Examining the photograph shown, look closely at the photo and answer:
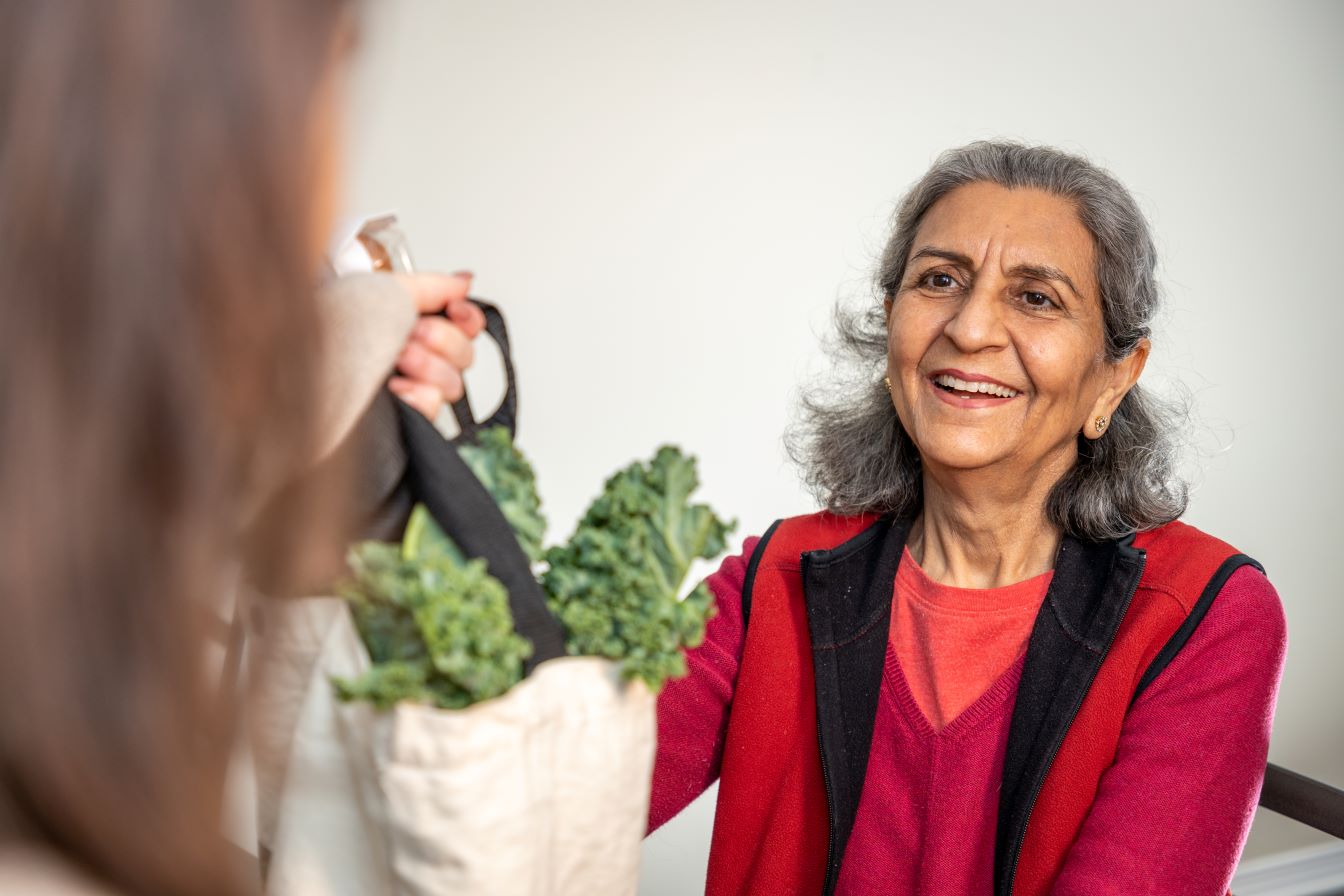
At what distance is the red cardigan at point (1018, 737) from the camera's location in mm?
1398

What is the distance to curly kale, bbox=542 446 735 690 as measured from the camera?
0.85 m

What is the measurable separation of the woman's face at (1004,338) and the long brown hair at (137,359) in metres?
1.17

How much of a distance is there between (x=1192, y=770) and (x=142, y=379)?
4.15 ft

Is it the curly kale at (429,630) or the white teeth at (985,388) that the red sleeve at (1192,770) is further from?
the curly kale at (429,630)

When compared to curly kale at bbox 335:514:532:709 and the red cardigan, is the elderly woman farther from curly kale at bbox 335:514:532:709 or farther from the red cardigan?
curly kale at bbox 335:514:532:709

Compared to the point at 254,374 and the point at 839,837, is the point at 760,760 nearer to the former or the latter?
the point at 839,837

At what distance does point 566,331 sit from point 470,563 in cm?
180

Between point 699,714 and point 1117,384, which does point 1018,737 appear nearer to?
point 699,714

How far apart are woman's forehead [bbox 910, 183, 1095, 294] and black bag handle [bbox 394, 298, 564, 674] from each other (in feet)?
3.32

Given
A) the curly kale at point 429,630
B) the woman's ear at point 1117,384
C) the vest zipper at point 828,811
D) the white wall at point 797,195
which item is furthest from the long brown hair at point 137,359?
the white wall at point 797,195

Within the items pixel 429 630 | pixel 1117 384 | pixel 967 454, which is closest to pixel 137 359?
pixel 429 630

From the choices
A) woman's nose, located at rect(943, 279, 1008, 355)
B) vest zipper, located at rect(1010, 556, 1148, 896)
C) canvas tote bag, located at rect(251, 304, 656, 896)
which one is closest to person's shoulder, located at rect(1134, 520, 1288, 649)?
vest zipper, located at rect(1010, 556, 1148, 896)

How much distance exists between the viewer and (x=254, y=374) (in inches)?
22.8

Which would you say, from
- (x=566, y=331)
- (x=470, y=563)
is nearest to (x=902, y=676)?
(x=470, y=563)
